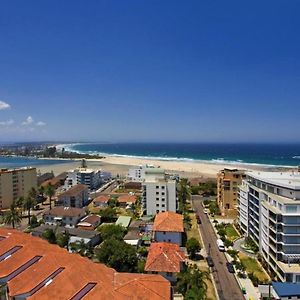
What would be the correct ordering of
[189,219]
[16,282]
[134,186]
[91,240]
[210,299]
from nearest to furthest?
[16,282], [210,299], [91,240], [189,219], [134,186]

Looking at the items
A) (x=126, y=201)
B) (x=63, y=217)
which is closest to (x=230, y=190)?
(x=126, y=201)

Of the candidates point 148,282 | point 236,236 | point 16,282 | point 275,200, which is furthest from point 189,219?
point 16,282

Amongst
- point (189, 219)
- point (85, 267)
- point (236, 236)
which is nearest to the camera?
point (85, 267)

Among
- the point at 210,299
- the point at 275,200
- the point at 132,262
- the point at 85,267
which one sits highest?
the point at 275,200

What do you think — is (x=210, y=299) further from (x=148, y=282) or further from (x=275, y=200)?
(x=275, y=200)

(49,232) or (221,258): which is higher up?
(49,232)

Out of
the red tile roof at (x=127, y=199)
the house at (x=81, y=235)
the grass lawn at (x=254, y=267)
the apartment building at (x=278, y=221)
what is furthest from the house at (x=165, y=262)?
the red tile roof at (x=127, y=199)

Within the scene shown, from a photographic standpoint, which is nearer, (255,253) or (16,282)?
(16,282)
